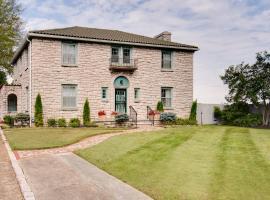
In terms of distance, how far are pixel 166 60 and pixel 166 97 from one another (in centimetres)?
309

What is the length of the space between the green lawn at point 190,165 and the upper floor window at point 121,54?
1210 cm

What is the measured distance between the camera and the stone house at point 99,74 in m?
23.5

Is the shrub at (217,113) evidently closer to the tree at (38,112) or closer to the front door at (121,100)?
the front door at (121,100)

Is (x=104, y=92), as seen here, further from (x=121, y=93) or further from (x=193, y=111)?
(x=193, y=111)

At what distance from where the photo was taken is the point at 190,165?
31.5 ft

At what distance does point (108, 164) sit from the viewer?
1038cm

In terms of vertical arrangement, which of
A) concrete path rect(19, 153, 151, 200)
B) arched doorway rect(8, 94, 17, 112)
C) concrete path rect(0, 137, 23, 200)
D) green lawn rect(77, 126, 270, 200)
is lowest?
concrete path rect(0, 137, 23, 200)

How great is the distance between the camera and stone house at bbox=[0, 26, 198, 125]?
77.3 feet

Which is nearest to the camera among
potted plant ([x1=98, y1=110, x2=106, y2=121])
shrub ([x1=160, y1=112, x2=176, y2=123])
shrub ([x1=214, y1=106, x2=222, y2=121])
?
potted plant ([x1=98, y1=110, x2=106, y2=121])

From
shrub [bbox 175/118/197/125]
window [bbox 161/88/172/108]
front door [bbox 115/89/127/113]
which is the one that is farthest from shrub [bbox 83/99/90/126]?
shrub [bbox 175/118/197/125]

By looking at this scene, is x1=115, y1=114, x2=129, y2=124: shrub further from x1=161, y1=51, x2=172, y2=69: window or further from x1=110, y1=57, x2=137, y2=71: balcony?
x1=161, y1=51, x2=172, y2=69: window

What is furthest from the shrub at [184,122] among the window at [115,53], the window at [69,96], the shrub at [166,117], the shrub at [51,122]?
the shrub at [51,122]

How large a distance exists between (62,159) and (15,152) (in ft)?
8.94

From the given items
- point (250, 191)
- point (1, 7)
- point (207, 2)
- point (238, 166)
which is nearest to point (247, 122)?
point (207, 2)
